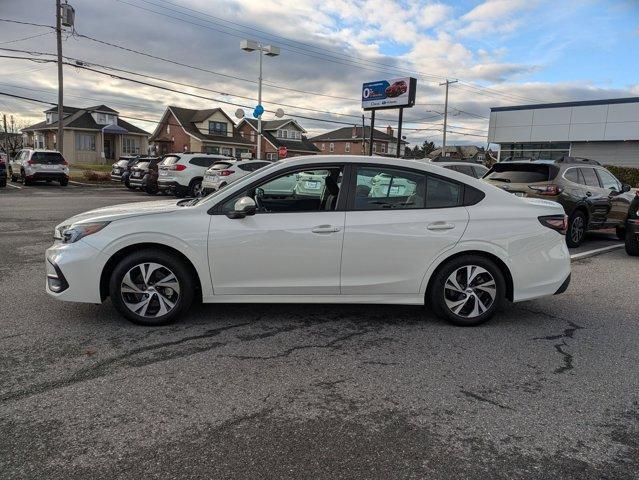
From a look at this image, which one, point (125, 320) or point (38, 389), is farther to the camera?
point (125, 320)

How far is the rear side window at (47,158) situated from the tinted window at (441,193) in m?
23.2

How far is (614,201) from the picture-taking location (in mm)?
10516

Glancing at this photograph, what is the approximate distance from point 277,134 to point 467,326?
62708mm

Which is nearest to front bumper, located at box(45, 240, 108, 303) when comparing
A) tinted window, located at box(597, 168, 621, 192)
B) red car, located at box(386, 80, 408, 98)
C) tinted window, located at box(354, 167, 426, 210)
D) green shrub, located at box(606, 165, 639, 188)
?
tinted window, located at box(354, 167, 426, 210)

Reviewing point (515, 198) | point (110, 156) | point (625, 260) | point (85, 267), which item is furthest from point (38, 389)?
point (110, 156)

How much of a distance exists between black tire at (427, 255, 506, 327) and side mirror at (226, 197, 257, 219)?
1.88 meters

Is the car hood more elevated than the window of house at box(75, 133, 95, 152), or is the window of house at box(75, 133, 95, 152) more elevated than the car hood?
→ the window of house at box(75, 133, 95, 152)

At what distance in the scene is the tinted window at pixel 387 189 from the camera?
→ 4688 millimetres

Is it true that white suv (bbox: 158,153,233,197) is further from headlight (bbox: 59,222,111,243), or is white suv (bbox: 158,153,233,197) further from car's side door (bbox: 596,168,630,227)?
headlight (bbox: 59,222,111,243)

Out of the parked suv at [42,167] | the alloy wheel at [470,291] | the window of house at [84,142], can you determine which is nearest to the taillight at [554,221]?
the alloy wheel at [470,291]

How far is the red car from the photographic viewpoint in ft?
83.1

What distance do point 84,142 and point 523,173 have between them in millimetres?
52861

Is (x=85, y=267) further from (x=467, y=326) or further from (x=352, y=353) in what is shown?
(x=467, y=326)

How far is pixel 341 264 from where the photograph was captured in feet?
14.9
